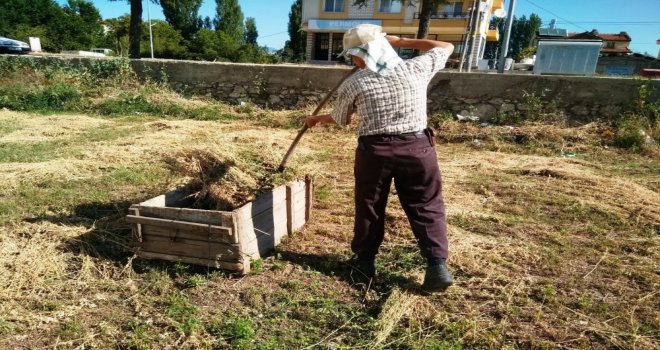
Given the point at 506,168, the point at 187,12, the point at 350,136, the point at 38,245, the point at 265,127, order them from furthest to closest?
the point at 187,12 → the point at 265,127 → the point at 350,136 → the point at 506,168 → the point at 38,245

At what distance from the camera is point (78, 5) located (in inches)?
1716

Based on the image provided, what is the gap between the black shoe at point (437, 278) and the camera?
101 inches

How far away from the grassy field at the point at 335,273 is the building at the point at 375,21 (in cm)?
3023

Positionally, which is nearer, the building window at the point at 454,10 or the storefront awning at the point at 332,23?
the building window at the point at 454,10

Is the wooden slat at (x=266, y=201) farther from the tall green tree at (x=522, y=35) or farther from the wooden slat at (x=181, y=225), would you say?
the tall green tree at (x=522, y=35)

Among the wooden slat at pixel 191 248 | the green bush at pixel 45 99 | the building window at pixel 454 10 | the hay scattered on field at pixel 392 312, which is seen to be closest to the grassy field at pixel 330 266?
the hay scattered on field at pixel 392 312

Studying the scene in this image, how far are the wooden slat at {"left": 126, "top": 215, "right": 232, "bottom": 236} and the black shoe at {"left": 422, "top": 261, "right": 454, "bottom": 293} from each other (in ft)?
4.19

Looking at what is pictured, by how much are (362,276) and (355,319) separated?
455 mm

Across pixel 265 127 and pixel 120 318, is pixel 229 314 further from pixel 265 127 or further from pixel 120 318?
pixel 265 127

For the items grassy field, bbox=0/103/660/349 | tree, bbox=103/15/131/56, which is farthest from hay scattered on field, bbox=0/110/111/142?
tree, bbox=103/15/131/56

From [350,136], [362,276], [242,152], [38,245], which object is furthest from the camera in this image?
[350,136]

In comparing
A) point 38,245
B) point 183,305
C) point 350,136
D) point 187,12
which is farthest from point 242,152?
point 187,12

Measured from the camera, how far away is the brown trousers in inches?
99.6

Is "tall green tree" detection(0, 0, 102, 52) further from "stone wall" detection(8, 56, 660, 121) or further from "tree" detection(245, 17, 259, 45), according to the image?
"stone wall" detection(8, 56, 660, 121)
